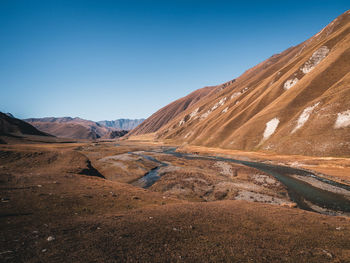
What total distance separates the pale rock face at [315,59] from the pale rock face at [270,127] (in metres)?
60.0

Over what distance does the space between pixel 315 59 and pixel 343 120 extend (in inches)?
3305

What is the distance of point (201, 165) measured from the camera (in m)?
60.8

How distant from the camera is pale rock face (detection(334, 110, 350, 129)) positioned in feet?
198

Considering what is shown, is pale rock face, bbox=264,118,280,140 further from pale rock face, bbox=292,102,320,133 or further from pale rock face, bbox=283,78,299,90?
pale rock face, bbox=283,78,299,90

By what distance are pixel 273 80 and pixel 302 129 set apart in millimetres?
84438

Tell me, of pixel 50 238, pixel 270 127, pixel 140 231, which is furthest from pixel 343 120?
pixel 50 238

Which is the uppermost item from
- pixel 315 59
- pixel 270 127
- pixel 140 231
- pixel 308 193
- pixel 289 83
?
pixel 315 59

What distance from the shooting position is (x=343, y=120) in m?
61.4

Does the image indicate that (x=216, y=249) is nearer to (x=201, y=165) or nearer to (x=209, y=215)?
(x=209, y=215)

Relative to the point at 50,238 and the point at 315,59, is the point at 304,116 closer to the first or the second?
the point at 315,59

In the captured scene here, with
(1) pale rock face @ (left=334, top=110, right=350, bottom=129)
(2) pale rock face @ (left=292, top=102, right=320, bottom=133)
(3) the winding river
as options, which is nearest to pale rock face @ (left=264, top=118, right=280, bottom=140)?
(2) pale rock face @ (left=292, top=102, right=320, bottom=133)

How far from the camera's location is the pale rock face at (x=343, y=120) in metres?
60.3

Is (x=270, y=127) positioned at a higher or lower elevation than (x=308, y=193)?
higher

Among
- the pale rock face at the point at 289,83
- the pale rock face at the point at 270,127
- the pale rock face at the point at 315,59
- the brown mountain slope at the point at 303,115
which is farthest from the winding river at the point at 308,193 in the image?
the pale rock face at the point at 315,59
